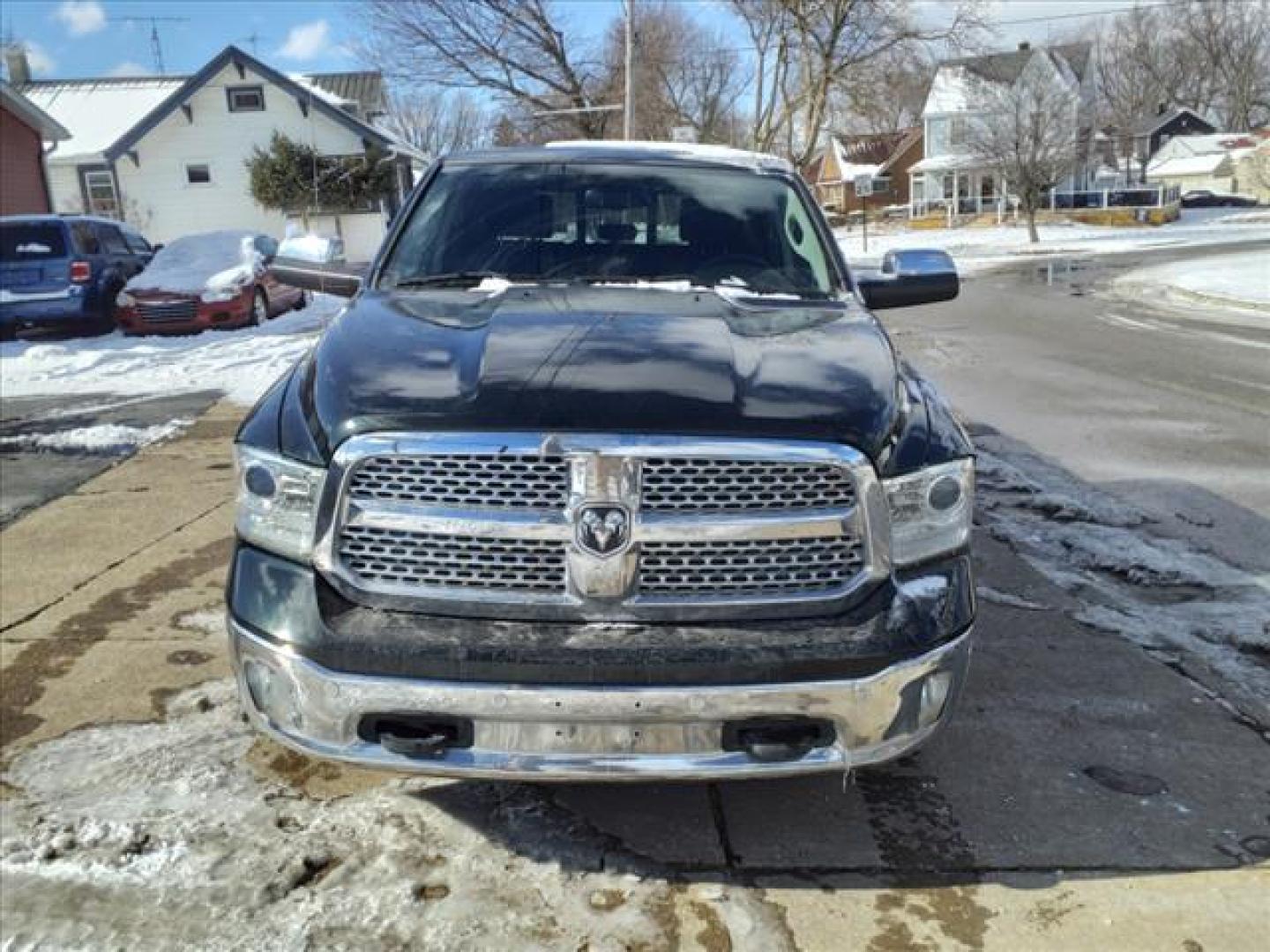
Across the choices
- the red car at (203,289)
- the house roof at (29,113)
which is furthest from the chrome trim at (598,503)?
the house roof at (29,113)

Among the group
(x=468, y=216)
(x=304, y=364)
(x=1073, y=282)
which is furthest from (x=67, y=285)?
(x=1073, y=282)

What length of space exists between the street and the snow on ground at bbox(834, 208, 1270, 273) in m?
25.4

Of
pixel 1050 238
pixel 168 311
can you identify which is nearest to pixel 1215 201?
pixel 1050 238

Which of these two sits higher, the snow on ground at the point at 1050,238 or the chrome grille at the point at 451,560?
the chrome grille at the point at 451,560

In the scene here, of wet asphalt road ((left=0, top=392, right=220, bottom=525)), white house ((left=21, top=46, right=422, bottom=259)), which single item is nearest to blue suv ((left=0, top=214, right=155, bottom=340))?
wet asphalt road ((left=0, top=392, right=220, bottom=525))

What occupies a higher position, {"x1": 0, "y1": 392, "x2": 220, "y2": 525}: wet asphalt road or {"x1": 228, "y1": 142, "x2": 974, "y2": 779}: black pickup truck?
{"x1": 228, "y1": 142, "x2": 974, "y2": 779}: black pickup truck

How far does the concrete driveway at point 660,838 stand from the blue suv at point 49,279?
12.5 metres

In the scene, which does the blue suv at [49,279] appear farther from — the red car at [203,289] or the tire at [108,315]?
the red car at [203,289]

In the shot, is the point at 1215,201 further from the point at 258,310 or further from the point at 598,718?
the point at 598,718

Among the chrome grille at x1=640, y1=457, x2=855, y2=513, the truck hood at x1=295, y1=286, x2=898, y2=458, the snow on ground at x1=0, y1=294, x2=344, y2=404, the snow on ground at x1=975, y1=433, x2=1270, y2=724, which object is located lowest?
the snow on ground at x1=975, y1=433, x2=1270, y2=724

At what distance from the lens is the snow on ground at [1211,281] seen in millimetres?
17250

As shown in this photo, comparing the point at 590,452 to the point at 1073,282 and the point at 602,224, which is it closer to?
the point at 602,224

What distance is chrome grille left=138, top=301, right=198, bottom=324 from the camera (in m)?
14.6

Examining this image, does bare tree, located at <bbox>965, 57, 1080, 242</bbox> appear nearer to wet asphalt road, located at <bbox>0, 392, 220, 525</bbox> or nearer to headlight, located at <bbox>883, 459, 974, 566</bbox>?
wet asphalt road, located at <bbox>0, 392, 220, 525</bbox>
